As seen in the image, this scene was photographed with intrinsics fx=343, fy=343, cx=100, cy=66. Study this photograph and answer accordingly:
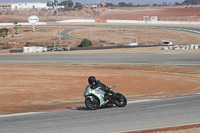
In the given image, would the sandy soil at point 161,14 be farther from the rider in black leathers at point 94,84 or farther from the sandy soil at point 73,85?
the rider in black leathers at point 94,84

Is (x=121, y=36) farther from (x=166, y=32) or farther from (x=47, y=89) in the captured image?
(x=47, y=89)

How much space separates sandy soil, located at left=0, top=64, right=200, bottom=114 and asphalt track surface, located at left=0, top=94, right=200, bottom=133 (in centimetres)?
265

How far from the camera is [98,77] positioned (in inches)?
1131

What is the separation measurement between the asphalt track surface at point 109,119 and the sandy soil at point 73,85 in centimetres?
265

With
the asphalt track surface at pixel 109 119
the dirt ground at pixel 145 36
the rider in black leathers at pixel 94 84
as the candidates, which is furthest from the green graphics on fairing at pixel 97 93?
the dirt ground at pixel 145 36

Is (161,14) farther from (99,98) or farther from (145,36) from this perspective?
(99,98)

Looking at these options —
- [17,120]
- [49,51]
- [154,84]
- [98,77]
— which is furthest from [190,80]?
[49,51]

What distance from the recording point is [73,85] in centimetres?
2509

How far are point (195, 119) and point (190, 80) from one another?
13.9 meters

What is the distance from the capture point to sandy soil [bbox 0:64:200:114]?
18.7m

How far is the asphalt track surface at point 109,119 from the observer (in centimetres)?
1162

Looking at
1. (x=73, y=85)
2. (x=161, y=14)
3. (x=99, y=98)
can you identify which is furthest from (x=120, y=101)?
(x=161, y=14)

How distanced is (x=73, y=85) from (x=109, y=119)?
12.7 meters

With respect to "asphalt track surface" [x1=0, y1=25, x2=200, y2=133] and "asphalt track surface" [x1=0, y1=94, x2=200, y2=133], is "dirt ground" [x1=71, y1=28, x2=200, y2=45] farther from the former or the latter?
"asphalt track surface" [x1=0, y1=94, x2=200, y2=133]
